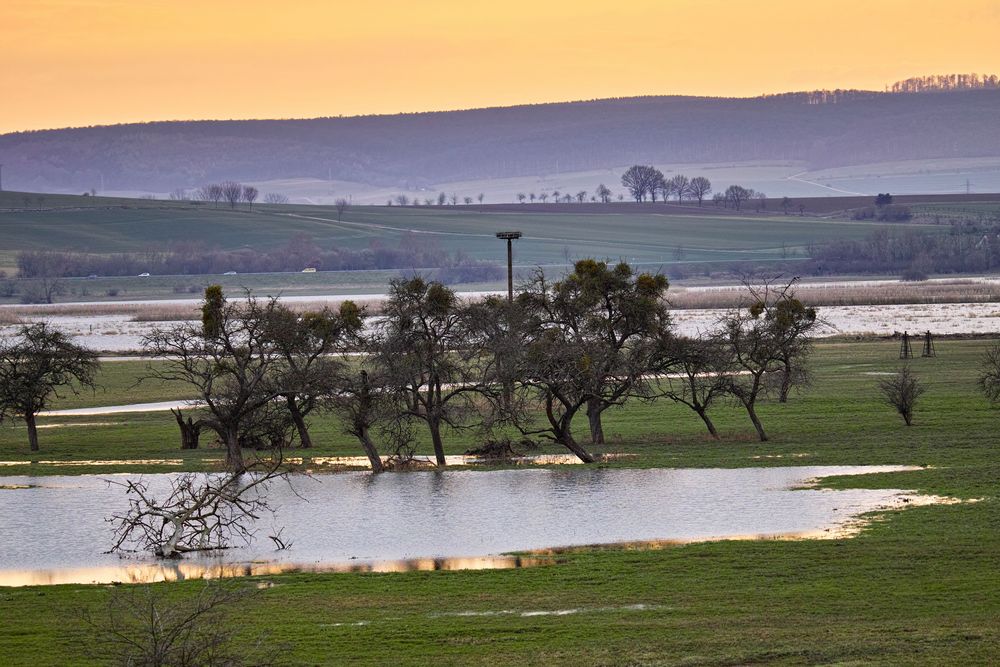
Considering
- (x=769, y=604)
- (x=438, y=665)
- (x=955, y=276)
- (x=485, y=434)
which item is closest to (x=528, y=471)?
(x=485, y=434)

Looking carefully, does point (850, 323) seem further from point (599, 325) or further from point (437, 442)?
point (437, 442)

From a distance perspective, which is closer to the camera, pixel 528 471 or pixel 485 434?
pixel 528 471

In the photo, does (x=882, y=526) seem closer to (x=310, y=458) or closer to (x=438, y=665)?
(x=438, y=665)

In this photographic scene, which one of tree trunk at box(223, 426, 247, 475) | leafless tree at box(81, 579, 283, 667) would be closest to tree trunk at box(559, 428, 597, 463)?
tree trunk at box(223, 426, 247, 475)

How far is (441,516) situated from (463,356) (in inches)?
438

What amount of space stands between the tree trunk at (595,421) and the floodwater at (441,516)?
486 cm

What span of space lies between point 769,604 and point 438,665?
4980 millimetres

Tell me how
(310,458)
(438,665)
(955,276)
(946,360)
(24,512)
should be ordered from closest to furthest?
(438,665)
(24,512)
(310,458)
(946,360)
(955,276)

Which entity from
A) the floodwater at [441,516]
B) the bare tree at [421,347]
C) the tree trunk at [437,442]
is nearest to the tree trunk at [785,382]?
the floodwater at [441,516]

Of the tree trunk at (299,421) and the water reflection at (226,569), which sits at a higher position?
the tree trunk at (299,421)

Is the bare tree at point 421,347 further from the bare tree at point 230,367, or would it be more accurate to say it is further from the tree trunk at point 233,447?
the tree trunk at point 233,447

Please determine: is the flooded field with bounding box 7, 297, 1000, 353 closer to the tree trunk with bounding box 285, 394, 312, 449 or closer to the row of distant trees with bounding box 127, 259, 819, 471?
the row of distant trees with bounding box 127, 259, 819, 471

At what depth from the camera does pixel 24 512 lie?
99.3ft

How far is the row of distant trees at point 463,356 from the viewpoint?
1431 inches
